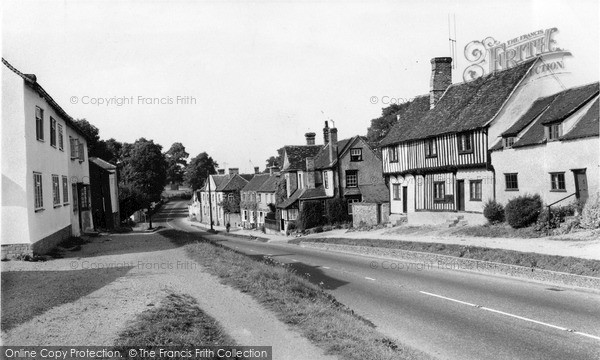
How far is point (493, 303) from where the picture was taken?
12.7 m

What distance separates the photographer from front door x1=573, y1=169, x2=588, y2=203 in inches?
824

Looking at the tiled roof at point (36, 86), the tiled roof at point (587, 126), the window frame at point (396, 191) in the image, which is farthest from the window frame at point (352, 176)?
the tiled roof at point (36, 86)

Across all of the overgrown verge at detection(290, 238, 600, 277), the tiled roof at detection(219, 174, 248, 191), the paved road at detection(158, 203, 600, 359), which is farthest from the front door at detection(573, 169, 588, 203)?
the tiled roof at detection(219, 174, 248, 191)

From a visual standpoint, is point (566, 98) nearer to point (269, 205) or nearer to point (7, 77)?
point (7, 77)

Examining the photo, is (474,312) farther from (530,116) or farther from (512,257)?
(530,116)

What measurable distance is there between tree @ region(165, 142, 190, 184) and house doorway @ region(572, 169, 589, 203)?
A: 106 m

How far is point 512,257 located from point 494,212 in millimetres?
8343

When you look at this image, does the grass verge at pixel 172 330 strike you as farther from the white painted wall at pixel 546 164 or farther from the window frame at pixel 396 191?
the window frame at pixel 396 191

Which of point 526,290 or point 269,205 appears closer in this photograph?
point 526,290

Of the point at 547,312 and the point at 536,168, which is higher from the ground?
the point at 536,168

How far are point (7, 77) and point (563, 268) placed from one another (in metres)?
19.6

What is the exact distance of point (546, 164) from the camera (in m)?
22.8

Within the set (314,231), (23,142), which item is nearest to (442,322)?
(23,142)

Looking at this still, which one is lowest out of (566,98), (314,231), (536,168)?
(314,231)
